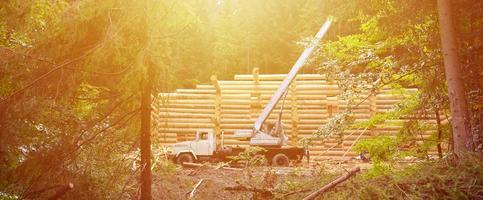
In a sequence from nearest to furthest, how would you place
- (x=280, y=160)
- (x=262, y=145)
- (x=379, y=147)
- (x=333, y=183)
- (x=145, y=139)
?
(x=333, y=183), (x=145, y=139), (x=379, y=147), (x=262, y=145), (x=280, y=160)

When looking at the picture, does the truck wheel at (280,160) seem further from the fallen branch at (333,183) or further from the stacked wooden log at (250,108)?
the fallen branch at (333,183)

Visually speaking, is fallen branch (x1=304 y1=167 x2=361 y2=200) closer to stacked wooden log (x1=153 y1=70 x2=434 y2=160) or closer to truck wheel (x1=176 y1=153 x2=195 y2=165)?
truck wheel (x1=176 y1=153 x2=195 y2=165)

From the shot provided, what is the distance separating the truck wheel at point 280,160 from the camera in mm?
19953

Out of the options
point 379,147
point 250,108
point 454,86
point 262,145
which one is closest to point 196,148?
point 262,145

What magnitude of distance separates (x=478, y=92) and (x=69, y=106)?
6.59 m

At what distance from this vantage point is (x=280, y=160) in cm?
2006

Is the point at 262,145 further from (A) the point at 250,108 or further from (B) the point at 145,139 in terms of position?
(B) the point at 145,139

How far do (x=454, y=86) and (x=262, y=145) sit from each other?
1332cm

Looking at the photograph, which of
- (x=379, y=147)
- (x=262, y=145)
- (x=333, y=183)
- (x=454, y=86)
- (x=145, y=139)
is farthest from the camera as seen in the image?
(x=262, y=145)

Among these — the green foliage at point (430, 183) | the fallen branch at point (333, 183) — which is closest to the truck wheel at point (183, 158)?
the fallen branch at point (333, 183)

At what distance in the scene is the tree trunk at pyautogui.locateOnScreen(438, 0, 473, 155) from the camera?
22.1 feet

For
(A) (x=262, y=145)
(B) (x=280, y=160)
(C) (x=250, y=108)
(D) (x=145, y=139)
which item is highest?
(C) (x=250, y=108)

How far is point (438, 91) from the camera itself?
8.40m

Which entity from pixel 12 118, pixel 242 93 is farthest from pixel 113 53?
pixel 242 93
